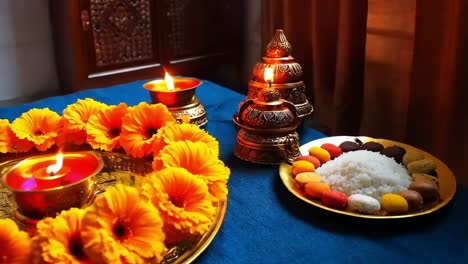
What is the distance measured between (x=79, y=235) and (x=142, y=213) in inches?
2.7

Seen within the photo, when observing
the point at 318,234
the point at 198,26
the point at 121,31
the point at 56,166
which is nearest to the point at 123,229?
the point at 56,166

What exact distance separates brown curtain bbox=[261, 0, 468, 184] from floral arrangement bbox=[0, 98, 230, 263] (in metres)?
0.80

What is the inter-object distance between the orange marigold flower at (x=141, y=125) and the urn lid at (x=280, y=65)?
0.95 ft

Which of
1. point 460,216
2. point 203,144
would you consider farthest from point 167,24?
point 460,216

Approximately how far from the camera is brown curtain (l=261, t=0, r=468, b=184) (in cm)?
122

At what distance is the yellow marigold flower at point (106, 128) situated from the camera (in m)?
0.79

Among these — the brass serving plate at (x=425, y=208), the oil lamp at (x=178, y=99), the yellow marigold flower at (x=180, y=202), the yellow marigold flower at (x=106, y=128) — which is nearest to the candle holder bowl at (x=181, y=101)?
the oil lamp at (x=178, y=99)

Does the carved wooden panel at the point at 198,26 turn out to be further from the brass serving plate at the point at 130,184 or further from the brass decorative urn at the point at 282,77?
the brass serving plate at the point at 130,184

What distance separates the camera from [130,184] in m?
0.70

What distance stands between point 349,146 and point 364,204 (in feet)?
0.67

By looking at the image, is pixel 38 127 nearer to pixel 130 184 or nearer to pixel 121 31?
pixel 130 184

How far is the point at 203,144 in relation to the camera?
0.65 meters

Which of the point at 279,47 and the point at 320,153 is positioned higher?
the point at 279,47

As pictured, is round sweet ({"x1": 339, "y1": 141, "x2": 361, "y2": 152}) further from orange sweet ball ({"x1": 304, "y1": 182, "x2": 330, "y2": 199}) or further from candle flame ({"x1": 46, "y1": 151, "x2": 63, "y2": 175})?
candle flame ({"x1": 46, "y1": 151, "x2": 63, "y2": 175})
